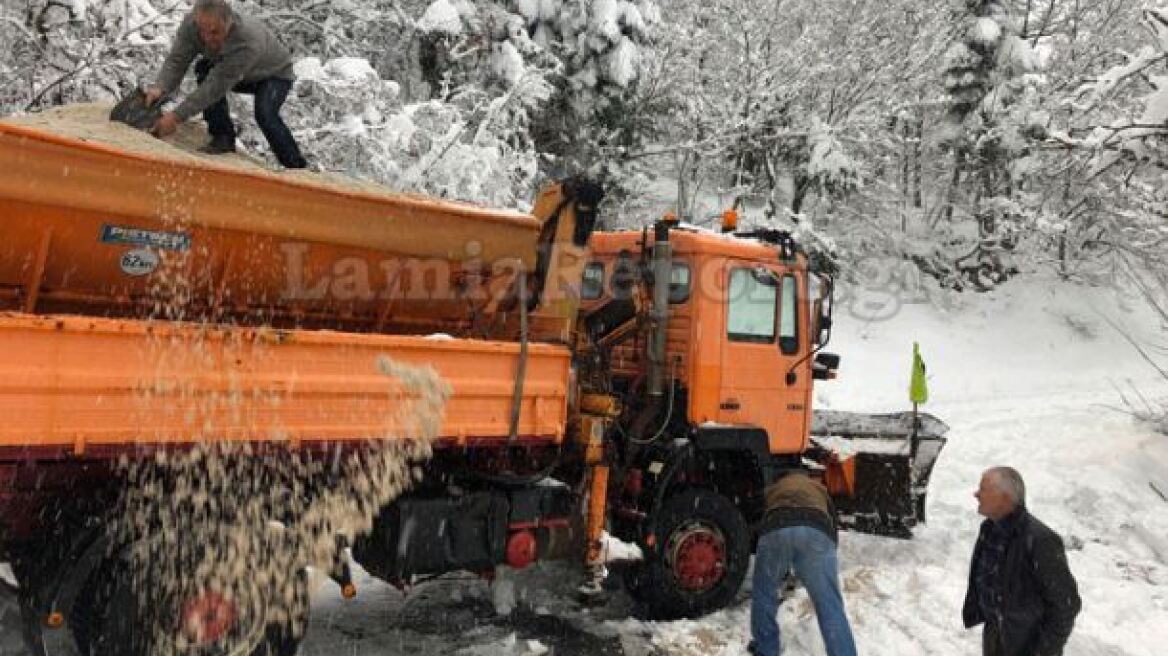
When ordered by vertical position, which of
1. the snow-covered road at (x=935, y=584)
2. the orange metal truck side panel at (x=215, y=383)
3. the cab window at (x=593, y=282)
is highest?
the cab window at (x=593, y=282)

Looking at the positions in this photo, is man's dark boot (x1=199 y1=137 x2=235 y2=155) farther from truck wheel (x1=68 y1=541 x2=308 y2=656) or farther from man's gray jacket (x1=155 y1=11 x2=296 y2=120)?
truck wheel (x1=68 y1=541 x2=308 y2=656)

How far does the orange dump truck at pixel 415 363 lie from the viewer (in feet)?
12.3

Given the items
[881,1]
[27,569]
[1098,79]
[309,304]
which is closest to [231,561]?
[27,569]

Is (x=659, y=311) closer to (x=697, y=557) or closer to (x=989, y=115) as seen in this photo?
(x=697, y=557)

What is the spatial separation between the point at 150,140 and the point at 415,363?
164 centimetres

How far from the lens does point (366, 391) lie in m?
4.27

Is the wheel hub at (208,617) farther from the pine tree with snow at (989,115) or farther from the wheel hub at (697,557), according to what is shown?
the pine tree with snow at (989,115)

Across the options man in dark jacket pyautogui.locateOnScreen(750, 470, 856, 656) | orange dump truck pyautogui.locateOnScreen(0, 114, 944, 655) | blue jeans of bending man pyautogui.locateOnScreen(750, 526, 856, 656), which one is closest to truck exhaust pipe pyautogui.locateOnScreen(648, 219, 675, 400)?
orange dump truck pyautogui.locateOnScreen(0, 114, 944, 655)

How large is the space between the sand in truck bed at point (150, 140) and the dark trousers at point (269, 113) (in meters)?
0.13

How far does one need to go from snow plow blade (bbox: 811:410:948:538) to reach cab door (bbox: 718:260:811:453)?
2.95 feet

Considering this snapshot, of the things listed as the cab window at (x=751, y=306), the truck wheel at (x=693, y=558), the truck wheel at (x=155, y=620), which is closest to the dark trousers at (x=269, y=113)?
the truck wheel at (x=155, y=620)

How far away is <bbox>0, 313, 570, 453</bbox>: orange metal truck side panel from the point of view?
3400mm

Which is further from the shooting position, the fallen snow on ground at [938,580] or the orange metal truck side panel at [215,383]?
the fallen snow on ground at [938,580]

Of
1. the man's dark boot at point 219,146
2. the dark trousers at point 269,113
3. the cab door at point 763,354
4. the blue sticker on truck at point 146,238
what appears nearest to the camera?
the blue sticker on truck at point 146,238
